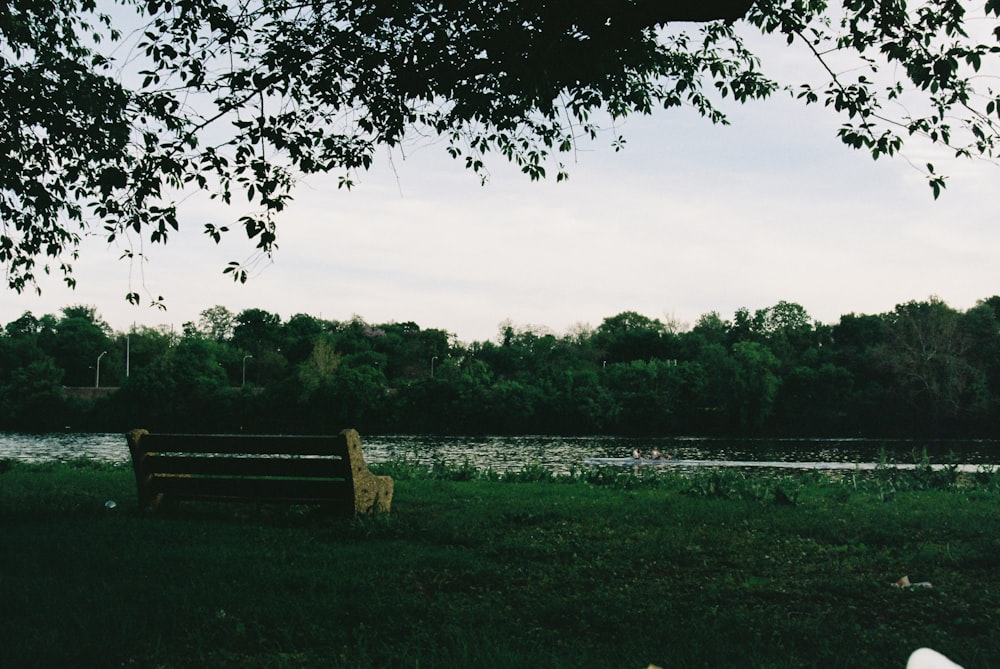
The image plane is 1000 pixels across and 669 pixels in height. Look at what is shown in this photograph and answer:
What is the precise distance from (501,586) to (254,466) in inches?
150

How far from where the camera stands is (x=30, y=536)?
698cm

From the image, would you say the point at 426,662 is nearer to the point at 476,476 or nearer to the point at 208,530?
the point at 208,530

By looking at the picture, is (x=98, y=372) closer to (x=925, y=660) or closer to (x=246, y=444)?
(x=246, y=444)

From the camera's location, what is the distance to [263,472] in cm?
806

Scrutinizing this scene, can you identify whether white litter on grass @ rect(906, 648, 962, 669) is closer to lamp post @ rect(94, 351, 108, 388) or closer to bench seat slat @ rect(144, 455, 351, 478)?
bench seat slat @ rect(144, 455, 351, 478)

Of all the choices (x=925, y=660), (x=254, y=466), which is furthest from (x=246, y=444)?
(x=925, y=660)

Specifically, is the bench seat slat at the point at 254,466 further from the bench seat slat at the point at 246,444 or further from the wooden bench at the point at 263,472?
the bench seat slat at the point at 246,444

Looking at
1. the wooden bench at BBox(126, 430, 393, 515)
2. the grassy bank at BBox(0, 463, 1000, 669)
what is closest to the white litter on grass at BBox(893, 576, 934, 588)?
the grassy bank at BBox(0, 463, 1000, 669)

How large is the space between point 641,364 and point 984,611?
7341cm

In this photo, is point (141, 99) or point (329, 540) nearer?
point (329, 540)

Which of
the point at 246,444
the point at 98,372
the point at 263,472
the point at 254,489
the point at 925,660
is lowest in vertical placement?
the point at 254,489

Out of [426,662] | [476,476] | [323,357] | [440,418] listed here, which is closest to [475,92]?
[426,662]

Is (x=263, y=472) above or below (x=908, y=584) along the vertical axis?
above

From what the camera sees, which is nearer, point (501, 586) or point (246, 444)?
point (501, 586)
